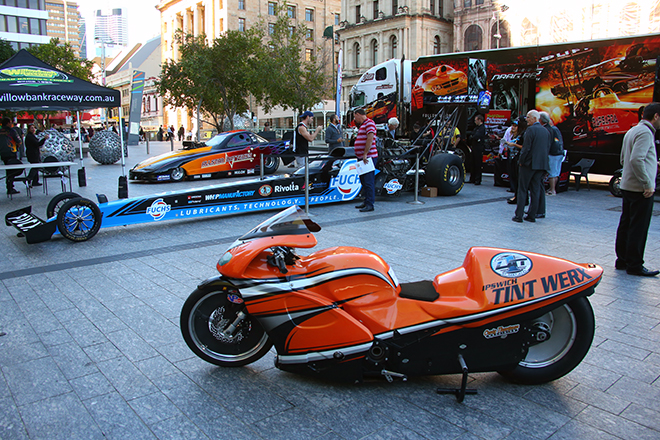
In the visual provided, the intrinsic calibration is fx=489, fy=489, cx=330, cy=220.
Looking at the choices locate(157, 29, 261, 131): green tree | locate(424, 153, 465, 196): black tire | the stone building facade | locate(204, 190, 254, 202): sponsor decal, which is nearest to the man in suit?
locate(424, 153, 465, 196): black tire

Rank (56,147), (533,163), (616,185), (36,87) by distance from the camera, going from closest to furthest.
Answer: (533,163) → (36,87) → (616,185) → (56,147)

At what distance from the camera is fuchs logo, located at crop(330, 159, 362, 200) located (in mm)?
10047

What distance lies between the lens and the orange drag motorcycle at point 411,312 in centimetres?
284

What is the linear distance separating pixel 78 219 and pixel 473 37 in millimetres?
57776

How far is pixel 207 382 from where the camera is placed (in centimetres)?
315

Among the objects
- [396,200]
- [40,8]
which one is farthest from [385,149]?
A: [40,8]

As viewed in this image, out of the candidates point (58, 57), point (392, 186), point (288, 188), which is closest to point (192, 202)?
point (288, 188)

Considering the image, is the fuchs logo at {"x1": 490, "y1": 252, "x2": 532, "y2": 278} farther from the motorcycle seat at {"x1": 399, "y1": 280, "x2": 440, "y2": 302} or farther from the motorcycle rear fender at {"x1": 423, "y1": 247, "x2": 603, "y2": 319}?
the motorcycle seat at {"x1": 399, "y1": 280, "x2": 440, "y2": 302}

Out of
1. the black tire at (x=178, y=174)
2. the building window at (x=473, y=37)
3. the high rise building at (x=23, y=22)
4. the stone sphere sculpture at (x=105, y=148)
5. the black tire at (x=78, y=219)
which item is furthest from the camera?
the high rise building at (x=23, y=22)

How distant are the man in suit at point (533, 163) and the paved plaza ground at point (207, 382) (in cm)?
211

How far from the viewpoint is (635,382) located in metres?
3.09

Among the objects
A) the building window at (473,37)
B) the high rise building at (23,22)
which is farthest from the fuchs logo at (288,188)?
the high rise building at (23,22)

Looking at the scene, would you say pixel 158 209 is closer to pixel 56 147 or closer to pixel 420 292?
pixel 420 292

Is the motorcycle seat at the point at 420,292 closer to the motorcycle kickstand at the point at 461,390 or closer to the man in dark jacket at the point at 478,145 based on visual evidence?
the motorcycle kickstand at the point at 461,390
